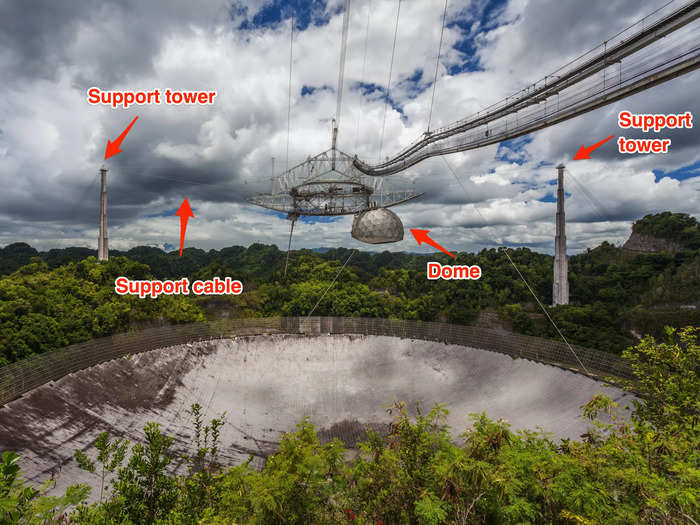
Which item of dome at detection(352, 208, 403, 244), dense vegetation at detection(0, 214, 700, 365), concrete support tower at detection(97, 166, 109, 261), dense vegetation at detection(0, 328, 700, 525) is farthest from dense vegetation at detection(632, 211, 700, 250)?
concrete support tower at detection(97, 166, 109, 261)

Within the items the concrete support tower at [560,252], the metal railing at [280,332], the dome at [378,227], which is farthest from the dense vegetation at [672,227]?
the dome at [378,227]

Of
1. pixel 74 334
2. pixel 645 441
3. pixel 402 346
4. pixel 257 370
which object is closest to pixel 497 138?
pixel 645 441

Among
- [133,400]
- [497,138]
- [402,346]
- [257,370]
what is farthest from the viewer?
[402,346]

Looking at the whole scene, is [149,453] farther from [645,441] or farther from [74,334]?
[74,334]

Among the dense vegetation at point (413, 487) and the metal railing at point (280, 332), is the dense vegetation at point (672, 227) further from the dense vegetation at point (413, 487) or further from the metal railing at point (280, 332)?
the dense vegetation at point (413, 487)

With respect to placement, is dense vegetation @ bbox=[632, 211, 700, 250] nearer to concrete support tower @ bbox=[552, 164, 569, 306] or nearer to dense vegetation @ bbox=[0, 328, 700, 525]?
concrete support tower @ bbox=[552, 164, 569, 306]

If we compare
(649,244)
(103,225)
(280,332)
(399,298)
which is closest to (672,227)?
(649,244)
